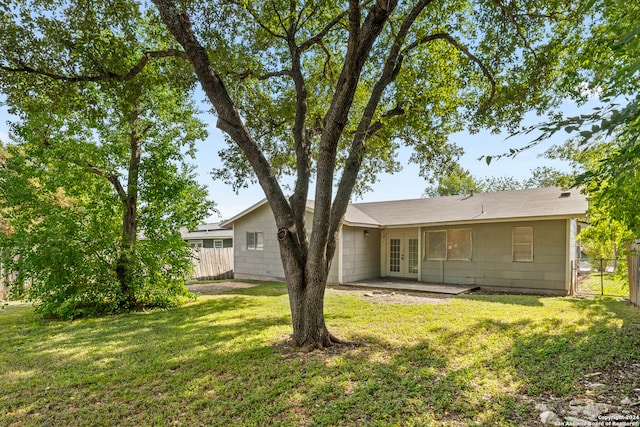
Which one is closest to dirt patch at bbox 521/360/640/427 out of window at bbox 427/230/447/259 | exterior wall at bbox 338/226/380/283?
window at bbox 427/230/447/259

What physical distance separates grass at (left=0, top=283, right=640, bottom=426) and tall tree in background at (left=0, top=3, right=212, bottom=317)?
52.0 inches

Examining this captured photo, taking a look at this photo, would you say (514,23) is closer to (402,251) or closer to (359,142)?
(359,142)

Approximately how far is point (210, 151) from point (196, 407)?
7553mm

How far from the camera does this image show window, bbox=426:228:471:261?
40.8ft

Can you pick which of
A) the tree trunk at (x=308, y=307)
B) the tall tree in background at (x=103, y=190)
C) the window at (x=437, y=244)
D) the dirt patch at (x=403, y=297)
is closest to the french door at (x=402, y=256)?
the window at (x=437, y=244)

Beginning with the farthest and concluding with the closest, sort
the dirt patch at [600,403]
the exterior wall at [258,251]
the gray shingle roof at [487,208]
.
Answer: the exterior wall at [258,251] → the gray shingle roof at [487,208] → the dirt patch at [600,403]

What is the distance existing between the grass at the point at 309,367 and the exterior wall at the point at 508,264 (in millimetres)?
2876

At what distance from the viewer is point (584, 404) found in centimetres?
325

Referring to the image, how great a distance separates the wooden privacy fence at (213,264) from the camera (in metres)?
16.7

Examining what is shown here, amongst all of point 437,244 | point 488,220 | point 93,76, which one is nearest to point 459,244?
point 437,244

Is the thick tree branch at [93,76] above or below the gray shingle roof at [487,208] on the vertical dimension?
above

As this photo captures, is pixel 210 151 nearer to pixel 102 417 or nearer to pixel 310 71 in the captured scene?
pixel 310 71

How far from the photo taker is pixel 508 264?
37.3ft

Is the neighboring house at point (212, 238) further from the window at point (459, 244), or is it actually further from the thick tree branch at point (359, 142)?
the thick tree branch at point (359, 142)
